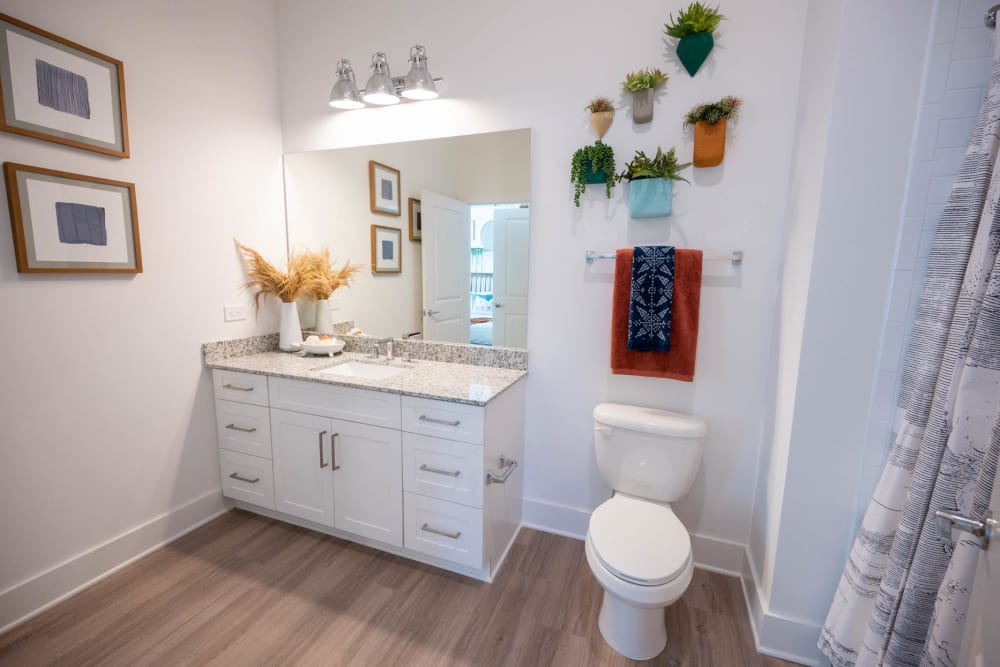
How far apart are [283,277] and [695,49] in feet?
7.04

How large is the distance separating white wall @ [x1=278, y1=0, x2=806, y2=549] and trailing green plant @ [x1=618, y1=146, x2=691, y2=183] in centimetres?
5

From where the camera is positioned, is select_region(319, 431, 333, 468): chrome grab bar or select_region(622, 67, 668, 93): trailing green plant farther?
select_region(319, 431, 333, 468): chrome grab bar

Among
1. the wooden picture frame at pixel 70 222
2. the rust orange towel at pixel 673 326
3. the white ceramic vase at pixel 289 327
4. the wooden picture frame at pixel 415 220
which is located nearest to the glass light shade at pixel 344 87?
the wooden picture frame at pixel 415 220

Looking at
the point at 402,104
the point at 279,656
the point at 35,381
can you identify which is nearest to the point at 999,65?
the point at 402,104

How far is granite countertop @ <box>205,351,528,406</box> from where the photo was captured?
162 centimetres

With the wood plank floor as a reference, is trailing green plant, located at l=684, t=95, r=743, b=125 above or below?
above

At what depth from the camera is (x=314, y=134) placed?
88.3 inches

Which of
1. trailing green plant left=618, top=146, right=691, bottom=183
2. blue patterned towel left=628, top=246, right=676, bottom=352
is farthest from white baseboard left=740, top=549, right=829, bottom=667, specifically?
trailing green plant left=618, top=146, right=691, bottom=183

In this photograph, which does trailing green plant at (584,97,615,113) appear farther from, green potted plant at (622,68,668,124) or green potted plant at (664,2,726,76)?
green potted plant at (664,2,726,76)

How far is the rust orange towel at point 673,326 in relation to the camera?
1606mm

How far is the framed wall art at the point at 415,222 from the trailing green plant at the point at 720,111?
130cm

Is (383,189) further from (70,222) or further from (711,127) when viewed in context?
(711,127)

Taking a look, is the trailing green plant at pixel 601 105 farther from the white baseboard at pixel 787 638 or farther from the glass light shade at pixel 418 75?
the white baseboard at pixel 787 638

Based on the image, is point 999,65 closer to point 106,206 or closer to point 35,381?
point 106,206
